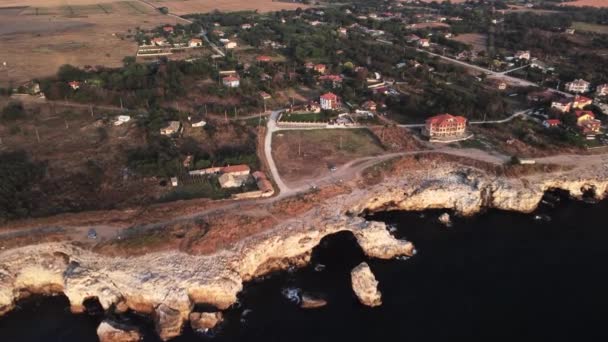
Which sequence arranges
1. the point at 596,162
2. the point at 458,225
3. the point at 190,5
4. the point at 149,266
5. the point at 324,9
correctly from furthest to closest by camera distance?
the point at 190,5 → the point at 324,9 → the point at 596,162 → the point at 458,225 → the point at 149,266

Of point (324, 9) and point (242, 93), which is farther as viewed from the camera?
point (324, 9)

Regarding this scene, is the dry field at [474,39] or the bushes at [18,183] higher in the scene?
the dry field at [474,39]

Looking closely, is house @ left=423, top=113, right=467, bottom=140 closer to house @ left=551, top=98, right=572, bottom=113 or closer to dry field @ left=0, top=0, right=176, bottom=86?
house @ left=551, top=98, right=572, bottom=113

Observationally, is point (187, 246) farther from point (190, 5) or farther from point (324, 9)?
point (190, 5)

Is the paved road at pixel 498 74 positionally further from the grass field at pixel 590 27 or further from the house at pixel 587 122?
the grass field at pixel 590 27

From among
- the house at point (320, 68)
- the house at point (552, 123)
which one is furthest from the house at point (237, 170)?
the house at point (320, 68)

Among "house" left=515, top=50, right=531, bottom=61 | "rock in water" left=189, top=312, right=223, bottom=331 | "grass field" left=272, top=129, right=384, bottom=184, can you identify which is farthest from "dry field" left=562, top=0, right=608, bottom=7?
"rock in water" left=189, top=312, right=223, bottom=331

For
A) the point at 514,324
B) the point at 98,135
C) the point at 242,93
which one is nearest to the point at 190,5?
the point at 242,93
